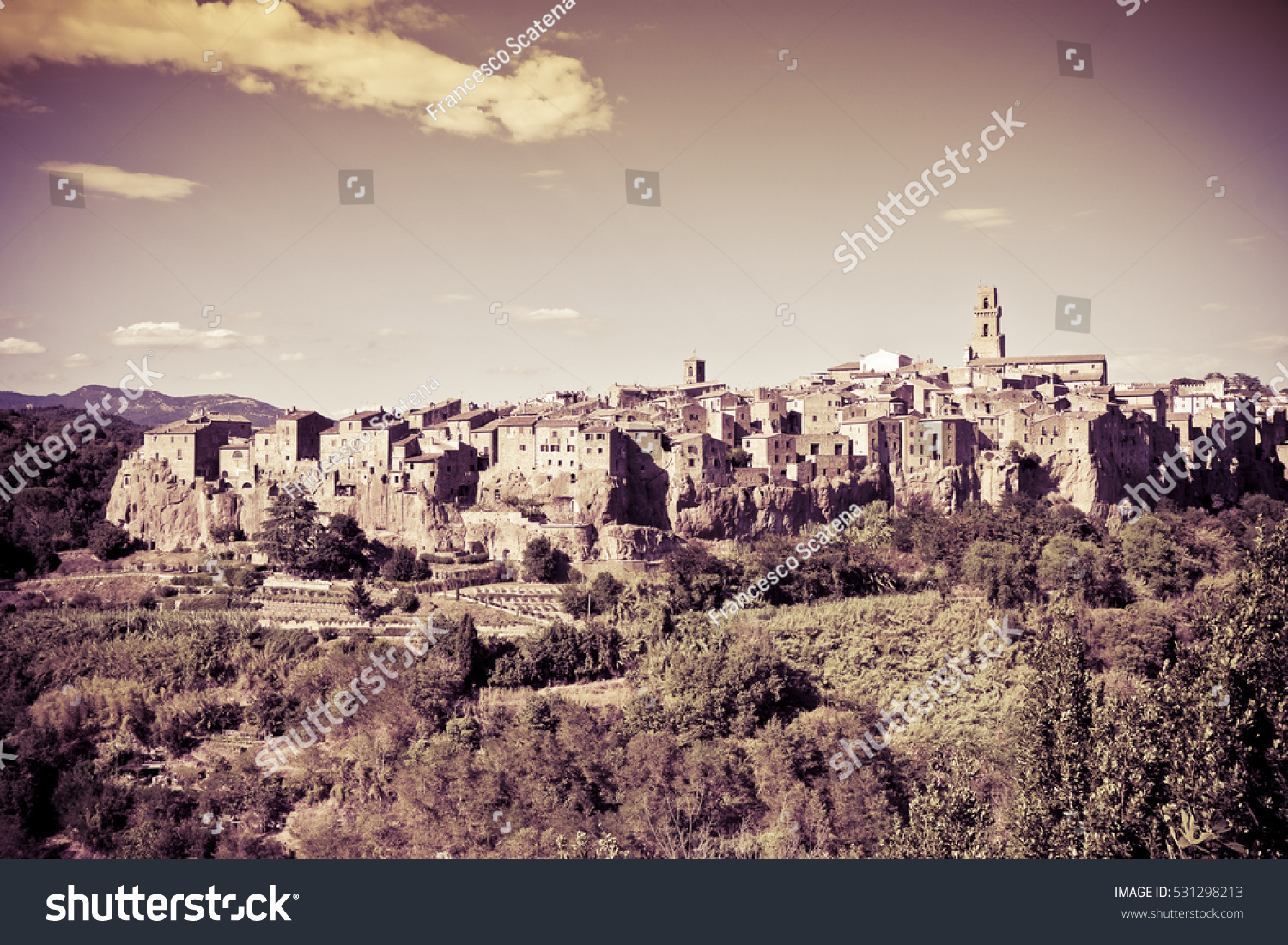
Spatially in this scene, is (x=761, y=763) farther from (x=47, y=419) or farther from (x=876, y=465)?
(x=47, y=419)

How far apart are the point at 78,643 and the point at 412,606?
7.17 m

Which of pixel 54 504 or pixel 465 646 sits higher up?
pixel 54 504

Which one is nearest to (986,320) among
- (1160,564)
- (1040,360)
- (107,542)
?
(1040,360)

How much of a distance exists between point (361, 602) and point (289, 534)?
378cm

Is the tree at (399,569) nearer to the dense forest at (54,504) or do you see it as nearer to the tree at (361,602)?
the tree at (361,602)

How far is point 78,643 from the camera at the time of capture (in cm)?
2019

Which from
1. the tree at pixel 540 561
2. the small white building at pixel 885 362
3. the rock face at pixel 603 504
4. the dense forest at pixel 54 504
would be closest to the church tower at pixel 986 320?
the small white building at pixel 885 362

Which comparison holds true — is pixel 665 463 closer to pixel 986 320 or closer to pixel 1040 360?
pixel 1040 360

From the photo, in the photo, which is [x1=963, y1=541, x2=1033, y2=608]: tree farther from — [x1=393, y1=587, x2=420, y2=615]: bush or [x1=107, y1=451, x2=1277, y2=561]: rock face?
[x1=393, y1=587, x2=420, y2=615]: bush

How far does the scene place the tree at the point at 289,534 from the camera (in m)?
23.2

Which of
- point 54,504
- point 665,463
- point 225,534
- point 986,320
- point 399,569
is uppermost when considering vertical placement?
point 986,320

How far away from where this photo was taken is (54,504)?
92.5 ft

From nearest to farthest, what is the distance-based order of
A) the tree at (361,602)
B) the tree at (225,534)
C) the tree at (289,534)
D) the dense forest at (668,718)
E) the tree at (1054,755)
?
the tree at (1054,755) < the dense forest at (668,718) < the tree at (361,602) < the tree at (289,534) < the tree at (225,534)

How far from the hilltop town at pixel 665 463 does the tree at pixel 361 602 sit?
2.93 m
